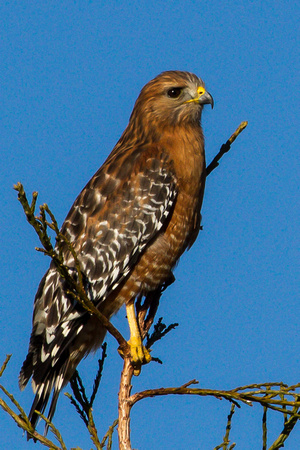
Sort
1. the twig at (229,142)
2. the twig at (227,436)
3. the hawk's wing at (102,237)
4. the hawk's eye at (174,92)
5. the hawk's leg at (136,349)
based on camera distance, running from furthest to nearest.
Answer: the hawk's eye at (174,92)
the twig at (229,142)
the hawk's wing at (102,237)
the hawk's leg at (136,349)
the twig at (227,436)

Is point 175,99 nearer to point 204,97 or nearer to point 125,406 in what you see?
point 204,97

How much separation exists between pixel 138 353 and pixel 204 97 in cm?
264

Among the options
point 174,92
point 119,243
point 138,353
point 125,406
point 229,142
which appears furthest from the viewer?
point 174,92

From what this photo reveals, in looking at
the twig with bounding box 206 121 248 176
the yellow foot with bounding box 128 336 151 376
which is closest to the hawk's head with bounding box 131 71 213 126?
the twig with bounding box 206 121 248 176

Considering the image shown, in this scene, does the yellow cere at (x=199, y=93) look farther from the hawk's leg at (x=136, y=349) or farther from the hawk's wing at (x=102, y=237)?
the hawk's leg at (x=136, y=349)

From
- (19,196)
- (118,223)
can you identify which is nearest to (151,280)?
(118,223)

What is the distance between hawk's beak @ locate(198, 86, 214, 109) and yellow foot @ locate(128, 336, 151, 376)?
2.47 metres

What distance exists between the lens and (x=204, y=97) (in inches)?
252

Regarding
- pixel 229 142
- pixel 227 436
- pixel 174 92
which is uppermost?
pixel 174 92

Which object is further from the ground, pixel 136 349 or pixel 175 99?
pixel 175 99

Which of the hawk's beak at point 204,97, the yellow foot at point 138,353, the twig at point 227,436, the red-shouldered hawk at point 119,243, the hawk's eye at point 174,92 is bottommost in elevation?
the twig at point 227,436

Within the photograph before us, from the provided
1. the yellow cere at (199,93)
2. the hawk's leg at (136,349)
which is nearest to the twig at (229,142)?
the yellow cere at (199,93)

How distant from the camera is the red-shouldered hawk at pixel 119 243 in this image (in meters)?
5.61

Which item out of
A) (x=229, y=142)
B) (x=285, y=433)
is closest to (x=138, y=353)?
(x=285, y=433)
